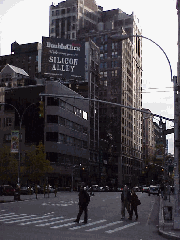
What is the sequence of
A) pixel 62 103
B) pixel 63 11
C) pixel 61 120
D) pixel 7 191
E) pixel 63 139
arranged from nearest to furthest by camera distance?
pixel 7 191 → pixel 61 120 → pixel 62 103 → pixel 63 139 → pixel 63 11

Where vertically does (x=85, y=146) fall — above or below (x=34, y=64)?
below

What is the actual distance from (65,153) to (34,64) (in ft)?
185

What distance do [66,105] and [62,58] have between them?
11530mm

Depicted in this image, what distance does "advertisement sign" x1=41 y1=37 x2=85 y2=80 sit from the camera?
92812 mm

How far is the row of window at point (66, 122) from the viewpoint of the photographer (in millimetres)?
92938

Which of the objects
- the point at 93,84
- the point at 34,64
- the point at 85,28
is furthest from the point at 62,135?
the point at 85,28

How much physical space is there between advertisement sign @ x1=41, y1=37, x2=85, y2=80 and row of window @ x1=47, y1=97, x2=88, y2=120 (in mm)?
5422

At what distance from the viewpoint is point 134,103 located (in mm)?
167000

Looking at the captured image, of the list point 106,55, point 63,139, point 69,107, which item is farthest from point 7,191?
point 106,55

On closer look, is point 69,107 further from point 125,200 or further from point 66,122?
point 125,200

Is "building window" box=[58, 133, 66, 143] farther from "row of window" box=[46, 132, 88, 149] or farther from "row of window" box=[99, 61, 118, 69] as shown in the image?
"row of window" box=[99, 61, 118, 69]

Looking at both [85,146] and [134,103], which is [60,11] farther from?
[85,146]

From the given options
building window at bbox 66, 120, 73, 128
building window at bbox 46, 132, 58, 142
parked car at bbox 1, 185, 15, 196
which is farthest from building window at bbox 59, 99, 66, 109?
parked car at bbox 1, 185, 15, 196

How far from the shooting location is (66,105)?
9862 centimetres
